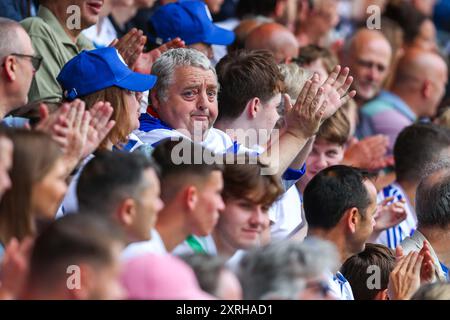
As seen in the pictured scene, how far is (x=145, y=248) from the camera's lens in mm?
4688

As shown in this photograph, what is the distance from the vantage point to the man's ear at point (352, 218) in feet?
19.6

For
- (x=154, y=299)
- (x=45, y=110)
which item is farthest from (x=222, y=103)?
(x=154, y=299)

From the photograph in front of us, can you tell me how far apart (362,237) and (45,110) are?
1.64 meters

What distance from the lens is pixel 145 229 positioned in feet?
15.2

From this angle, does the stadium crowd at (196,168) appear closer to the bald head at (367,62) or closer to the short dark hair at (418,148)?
the short dark hair at (418,148)

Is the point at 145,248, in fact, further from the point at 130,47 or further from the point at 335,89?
the point at 130,47

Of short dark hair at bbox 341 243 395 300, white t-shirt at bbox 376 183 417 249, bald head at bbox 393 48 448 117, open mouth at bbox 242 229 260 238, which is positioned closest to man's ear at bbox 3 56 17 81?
open mouth at bbox 242 229 260 238

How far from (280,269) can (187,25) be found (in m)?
3.19

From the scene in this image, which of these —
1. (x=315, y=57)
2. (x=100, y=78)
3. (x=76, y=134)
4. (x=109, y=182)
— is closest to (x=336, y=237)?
(x=100, y=78)

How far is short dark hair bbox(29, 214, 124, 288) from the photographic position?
392cm

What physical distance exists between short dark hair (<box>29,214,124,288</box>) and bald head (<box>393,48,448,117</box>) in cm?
627

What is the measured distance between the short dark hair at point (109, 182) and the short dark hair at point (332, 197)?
58.2 inches

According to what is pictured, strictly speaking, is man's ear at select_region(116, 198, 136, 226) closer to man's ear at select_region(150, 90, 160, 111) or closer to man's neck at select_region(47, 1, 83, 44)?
man's ear at select_region(150, 90, 160, 111)

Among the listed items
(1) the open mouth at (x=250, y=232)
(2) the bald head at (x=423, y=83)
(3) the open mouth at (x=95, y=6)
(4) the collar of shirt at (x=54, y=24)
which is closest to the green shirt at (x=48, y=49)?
(4) the collar of shirt at (x=54, y=24)
